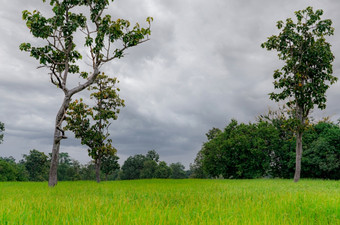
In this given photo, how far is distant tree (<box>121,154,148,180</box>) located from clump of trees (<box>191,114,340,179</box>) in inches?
2232

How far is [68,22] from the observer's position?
20516mm

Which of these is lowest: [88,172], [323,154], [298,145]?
[88,172]

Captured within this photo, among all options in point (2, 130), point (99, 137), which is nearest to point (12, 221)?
point (99, 137)

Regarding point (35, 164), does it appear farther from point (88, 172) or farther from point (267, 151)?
point (267, 151)

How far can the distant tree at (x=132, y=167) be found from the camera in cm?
9681

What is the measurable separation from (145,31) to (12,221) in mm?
18201

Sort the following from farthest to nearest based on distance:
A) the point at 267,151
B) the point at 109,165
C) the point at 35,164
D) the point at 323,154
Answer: the point at 35,164 → the point at 109,165 → the point at 267,151 → the point at 323,154

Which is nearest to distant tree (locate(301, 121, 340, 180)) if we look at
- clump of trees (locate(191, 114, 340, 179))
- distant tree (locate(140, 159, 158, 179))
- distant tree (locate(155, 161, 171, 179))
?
clump of trees (locate(191, 114, 340, 179))

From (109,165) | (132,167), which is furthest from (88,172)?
(109,165)

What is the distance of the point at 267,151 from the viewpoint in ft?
136

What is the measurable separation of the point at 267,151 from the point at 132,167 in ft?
217

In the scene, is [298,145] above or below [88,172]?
above

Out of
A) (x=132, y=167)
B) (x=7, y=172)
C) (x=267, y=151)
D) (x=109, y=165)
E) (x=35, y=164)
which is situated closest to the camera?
(x=267, y=151)

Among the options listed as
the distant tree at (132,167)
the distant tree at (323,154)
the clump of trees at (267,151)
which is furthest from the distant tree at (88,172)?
the distant tree at (323,154)
